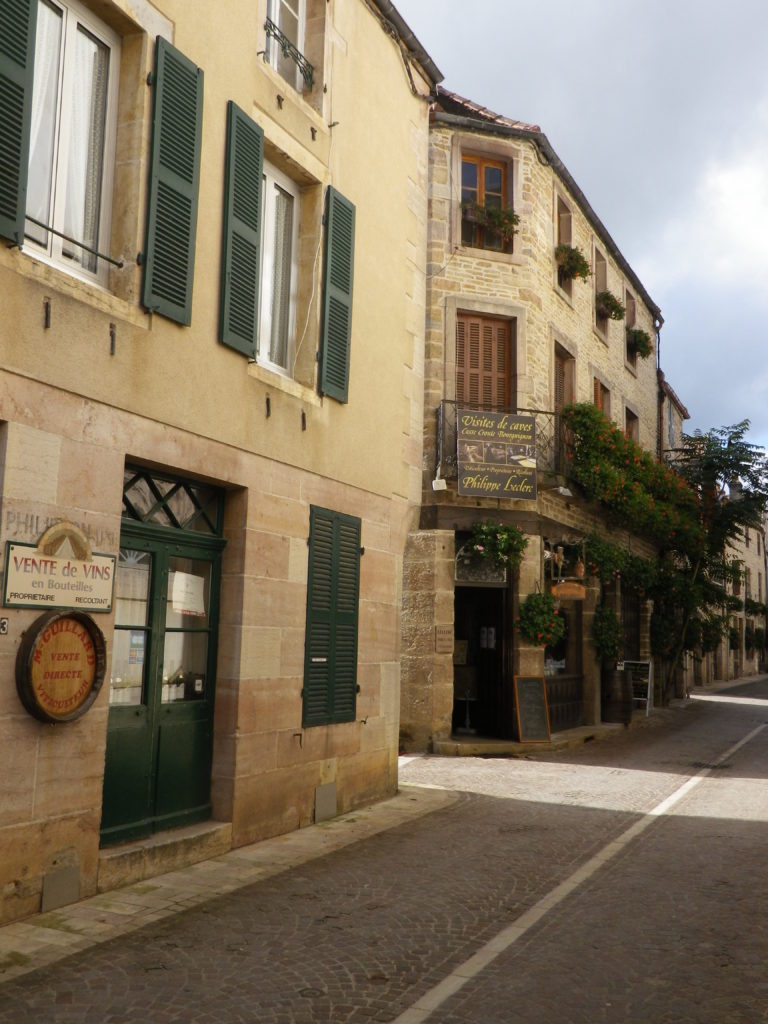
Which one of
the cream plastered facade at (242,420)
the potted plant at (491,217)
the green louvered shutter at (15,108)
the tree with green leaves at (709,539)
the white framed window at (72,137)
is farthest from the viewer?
the tree with green leaves at (709,539)

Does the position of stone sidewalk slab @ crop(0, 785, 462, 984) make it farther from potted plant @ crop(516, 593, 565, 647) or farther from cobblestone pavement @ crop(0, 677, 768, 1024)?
potted plant @ crop(516, 593, 565, 647)

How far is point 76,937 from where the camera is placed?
522cm

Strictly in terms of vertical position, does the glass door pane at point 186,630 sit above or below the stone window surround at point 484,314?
below

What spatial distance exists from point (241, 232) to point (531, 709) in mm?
9482

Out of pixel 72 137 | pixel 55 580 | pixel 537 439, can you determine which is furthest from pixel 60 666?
pixel 537 439

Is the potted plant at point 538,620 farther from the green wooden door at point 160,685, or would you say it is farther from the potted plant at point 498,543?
the green wooden door at point 160,685

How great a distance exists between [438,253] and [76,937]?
1244cm

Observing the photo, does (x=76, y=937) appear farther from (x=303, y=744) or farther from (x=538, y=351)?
(x=538, y=351)

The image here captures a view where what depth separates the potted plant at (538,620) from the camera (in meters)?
15.0

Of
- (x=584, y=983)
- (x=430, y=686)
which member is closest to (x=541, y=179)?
(x=430, y=686)

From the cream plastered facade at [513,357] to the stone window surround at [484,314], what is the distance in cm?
2

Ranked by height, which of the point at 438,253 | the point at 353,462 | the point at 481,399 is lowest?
the point at 353,462

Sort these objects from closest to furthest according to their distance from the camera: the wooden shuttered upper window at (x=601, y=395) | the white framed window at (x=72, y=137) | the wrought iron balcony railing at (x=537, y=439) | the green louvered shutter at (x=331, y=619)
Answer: the white framed window at (x=72, y=137) → the green louvered shutter at (x=331, y=619) → the wrought iron balcony railing at (x=537, y=439) → the wooden shuttered upper window at (x=601, y=395)

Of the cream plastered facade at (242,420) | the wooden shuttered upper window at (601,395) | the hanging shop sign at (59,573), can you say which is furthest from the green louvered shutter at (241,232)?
the wooden shuttered upper window at (601,395)
